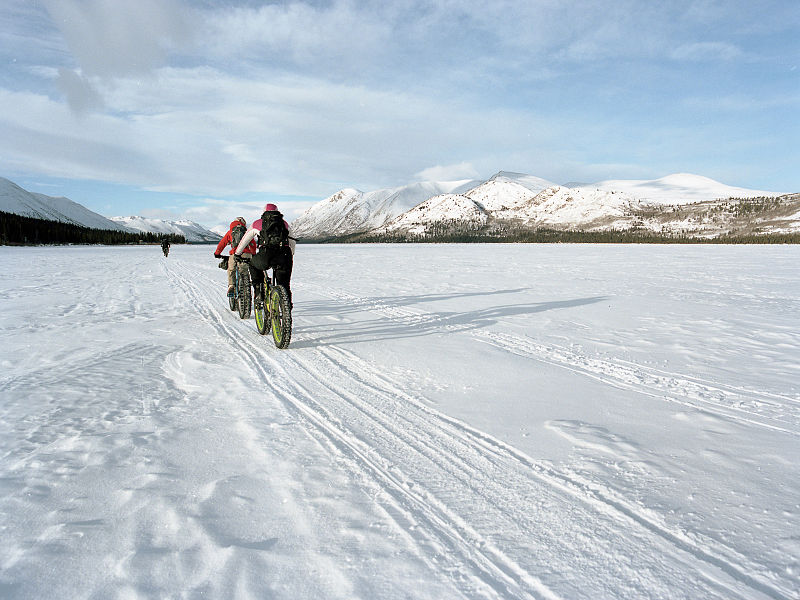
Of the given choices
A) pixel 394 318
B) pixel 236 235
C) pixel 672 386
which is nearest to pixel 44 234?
pixel 236 235

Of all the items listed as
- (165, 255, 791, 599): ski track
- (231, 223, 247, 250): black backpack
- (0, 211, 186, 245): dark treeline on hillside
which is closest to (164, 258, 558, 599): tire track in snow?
(165, 255, 791, 599): ski track

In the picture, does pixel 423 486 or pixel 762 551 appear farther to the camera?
pixel 423 486

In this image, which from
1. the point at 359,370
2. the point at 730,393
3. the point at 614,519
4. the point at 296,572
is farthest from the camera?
the point at 359,370

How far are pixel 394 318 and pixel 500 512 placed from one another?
7.92 meters

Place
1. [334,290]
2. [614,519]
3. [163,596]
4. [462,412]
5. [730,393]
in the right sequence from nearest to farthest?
[163,596], [614,519], [462,412], [730,393], [334,290]

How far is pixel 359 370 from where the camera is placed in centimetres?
647

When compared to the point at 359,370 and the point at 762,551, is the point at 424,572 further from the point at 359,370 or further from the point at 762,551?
the point at 359,370

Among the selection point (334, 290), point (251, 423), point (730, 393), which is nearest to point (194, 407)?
point (251, 423)

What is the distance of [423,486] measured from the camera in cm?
333

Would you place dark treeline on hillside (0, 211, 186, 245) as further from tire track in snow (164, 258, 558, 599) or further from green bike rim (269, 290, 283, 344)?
tire track in snow (164, 258, 558, 599)

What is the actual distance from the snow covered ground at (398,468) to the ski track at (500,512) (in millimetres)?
15

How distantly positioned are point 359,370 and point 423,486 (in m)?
3.25

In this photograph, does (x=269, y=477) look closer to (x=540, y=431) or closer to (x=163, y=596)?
(x=163, y=596)

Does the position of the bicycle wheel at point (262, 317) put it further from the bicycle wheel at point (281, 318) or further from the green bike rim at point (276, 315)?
the bicycle wheel at point (281, 318)
